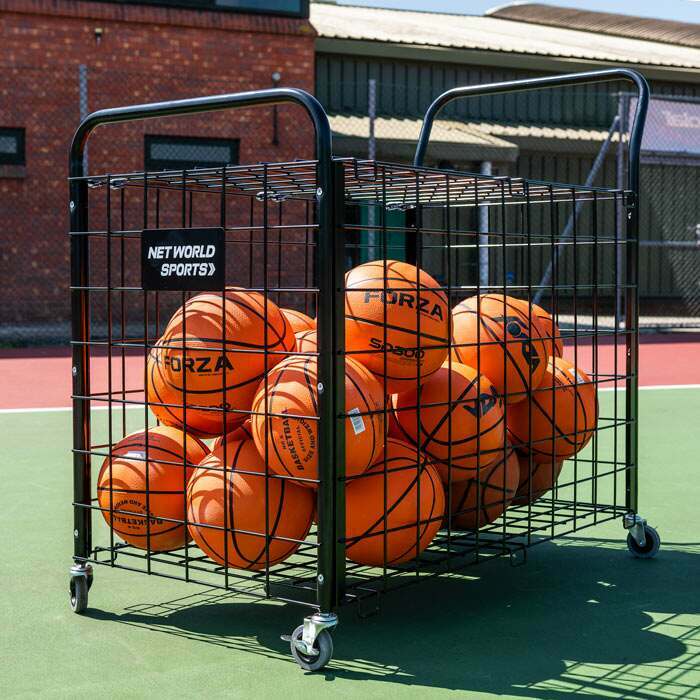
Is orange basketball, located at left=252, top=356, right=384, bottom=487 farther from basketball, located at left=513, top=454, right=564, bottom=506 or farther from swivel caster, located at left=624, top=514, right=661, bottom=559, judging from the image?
swivel caster, located at left=624, top=514, right=661, bottom=559

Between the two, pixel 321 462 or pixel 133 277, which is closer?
pixel 321 462

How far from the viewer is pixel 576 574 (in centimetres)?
429

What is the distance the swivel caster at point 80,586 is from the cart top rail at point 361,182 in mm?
1273

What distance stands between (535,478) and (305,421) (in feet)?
4.62

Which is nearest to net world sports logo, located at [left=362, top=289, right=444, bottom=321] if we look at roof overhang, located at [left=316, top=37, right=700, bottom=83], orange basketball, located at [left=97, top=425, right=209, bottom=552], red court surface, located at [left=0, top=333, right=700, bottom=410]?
orange basketball, located at [left=97, top=425, right=209, bottom=552]

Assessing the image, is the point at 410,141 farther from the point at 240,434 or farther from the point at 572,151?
the point at 240,434

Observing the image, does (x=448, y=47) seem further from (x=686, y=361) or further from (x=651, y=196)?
(x=686, y=361)

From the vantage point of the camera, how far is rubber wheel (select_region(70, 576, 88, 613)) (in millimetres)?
3809

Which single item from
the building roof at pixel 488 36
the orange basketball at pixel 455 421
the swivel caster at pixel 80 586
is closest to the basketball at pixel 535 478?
the orange basketball at pixel 455 421

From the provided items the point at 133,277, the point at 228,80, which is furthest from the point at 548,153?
the point at 133,277

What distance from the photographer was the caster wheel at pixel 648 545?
177 inches

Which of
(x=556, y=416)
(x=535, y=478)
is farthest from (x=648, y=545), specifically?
(x=556, y=416)

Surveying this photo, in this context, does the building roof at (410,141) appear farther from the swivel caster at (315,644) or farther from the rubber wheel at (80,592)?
the swivel caster at (315,644)

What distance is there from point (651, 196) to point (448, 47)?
480 cm
